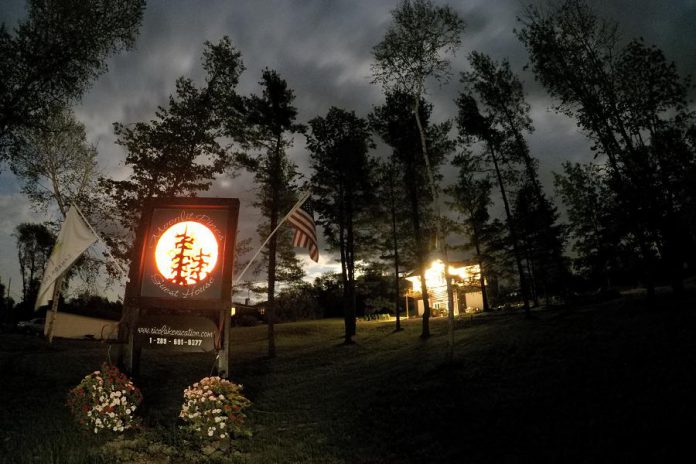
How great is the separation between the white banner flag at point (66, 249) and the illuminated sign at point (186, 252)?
1329 mm

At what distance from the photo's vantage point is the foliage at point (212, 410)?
747 centimetres

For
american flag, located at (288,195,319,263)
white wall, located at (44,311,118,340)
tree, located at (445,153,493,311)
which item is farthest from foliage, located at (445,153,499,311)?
white wall, located at (44,311,118,340)

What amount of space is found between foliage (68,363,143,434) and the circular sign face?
2.37m

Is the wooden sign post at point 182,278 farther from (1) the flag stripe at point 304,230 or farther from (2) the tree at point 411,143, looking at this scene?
(2) the tree at point 411,143

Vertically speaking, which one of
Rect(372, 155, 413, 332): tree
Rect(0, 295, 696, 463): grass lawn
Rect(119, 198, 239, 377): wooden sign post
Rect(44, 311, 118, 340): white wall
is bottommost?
Rect(0, 295, 696, 463): grass lawn

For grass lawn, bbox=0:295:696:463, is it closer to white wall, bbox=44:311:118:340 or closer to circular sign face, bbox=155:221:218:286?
circular sign face, bbox=155:221:218:286

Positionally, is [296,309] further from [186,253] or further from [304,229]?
[186,253]

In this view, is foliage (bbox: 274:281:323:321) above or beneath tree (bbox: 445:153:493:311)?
beneath

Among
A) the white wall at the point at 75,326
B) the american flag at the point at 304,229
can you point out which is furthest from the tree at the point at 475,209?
the white wall at the point at 75,326

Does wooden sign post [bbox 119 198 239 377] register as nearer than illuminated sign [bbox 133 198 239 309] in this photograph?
Yes

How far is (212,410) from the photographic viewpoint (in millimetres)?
7543

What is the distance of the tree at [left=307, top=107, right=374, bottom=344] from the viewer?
25953 mm

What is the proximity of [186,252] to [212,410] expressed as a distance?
3.58 m

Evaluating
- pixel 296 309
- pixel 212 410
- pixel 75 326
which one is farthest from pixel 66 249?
pixel 296 309
